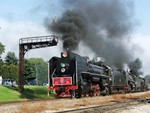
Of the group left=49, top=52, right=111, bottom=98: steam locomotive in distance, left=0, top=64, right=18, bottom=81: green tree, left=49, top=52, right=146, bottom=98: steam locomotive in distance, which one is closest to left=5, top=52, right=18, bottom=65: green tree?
left=0, top=64, right=18, bottom=81: green tree

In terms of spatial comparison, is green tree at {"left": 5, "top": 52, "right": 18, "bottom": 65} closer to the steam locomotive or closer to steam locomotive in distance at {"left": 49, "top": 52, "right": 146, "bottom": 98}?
the steam locomotive

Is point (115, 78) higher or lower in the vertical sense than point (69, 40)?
lower

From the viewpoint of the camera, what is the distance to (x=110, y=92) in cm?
3500

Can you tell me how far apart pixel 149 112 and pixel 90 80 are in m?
13.4

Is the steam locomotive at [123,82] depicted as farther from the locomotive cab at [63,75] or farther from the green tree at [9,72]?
the green tree at [9,72]

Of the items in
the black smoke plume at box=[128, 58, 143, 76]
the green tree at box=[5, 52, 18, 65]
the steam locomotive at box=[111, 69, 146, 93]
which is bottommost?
the steam locomotive at box=[111, 69, 146, 93]

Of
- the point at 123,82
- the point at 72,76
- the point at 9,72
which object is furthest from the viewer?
the point at 9,72

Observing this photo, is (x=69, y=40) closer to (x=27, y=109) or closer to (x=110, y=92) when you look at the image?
(x=110, y=92)

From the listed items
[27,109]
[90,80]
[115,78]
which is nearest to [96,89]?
[90,80]

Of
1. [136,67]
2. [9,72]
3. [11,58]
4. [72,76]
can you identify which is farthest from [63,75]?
[11,58]

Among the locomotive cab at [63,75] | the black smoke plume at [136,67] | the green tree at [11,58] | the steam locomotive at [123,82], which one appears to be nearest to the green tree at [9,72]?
the green tree at [11,58]

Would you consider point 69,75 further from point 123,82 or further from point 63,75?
point 123,82

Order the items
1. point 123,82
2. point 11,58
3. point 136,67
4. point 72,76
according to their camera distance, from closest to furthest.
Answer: point 72,76 < point 123,82 < point 136,67 < point 11,58

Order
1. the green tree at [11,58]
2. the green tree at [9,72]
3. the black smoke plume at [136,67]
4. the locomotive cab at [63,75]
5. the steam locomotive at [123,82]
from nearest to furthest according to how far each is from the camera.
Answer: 1. the locomotive cab at [63,75]
2. the steam locomotive at [123,82]
3. the black smoke plume at [136,67]
4. the green tree at [9,72]
5. the green tree at [11,58]
